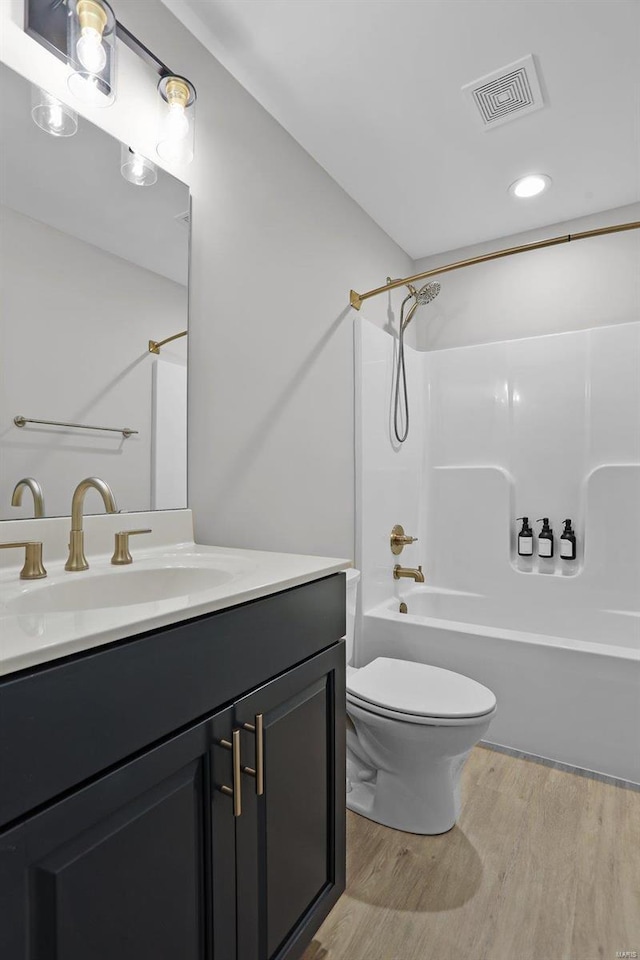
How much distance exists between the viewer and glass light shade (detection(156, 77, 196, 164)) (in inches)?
52.7

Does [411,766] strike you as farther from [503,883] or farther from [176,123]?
[176,123]

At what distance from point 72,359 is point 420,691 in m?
1.40

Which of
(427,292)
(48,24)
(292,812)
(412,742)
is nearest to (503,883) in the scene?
(412,742)

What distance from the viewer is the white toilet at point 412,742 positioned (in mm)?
1491

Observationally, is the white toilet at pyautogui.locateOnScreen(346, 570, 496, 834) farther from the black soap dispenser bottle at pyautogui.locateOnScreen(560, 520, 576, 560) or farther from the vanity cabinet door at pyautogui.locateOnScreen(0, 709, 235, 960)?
the black soap dispenser bottle at pyautogui.locateOnScreen(560, 520, 576, 560)

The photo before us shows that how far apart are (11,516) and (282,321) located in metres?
1.13

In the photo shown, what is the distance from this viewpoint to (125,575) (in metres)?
1.10

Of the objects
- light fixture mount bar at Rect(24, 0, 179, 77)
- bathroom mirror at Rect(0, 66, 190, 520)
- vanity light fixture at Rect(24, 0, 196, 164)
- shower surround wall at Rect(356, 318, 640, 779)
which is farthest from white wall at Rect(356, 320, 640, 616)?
light fixture mount bar at Rect(24, 0, 179, 77)

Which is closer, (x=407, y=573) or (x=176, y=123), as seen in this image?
(x=176, y=123)

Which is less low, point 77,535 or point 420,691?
point 77,535

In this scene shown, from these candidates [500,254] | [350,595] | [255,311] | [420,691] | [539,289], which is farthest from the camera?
[539,289]

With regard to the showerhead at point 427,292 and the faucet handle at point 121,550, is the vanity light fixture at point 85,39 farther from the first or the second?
the showerhead at point 427,292

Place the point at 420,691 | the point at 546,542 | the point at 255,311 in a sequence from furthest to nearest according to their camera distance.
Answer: the point at 546,542 < the point at 255,311 < the point at 420,691

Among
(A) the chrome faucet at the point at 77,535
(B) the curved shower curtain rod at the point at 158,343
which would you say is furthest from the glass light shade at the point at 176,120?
(A) the chrome faucet at the point at 77,535
